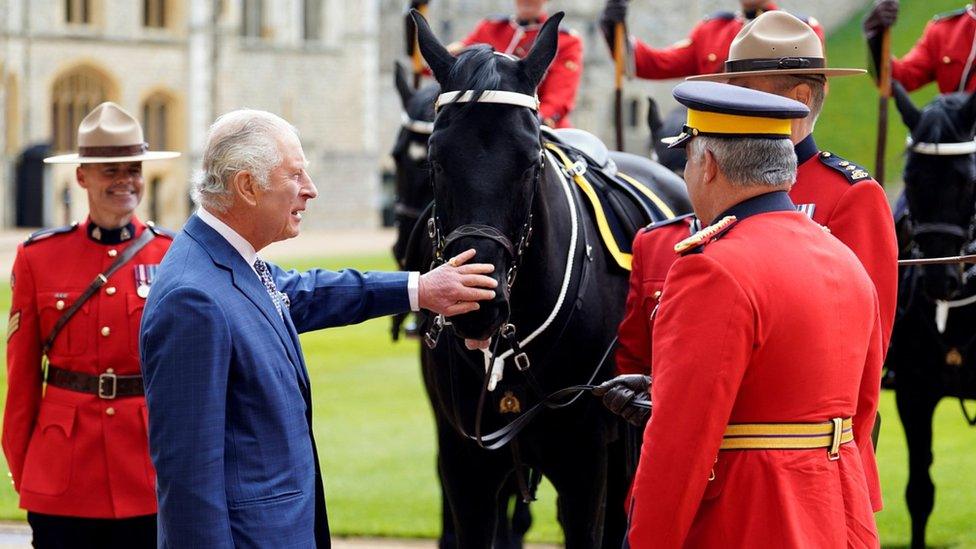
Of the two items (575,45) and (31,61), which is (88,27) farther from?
(575,45)

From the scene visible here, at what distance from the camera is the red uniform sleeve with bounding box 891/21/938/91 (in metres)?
7.57

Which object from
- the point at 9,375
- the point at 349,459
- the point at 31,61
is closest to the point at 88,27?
the point at 31,61

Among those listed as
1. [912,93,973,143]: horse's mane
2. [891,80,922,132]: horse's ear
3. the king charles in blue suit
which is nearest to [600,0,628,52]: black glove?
[891,80,922,132]: horse's ear

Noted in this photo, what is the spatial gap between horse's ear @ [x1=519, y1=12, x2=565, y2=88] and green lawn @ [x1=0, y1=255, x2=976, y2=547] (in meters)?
3.85

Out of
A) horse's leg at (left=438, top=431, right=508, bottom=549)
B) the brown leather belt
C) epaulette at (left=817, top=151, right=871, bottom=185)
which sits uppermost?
epaulette at (left=817, top=151, right=871, bottom=185)

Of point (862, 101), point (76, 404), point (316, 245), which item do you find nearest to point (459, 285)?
point (76, 404)

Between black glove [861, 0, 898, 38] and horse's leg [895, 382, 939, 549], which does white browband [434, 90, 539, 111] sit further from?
horse's leg [895, 382, 939, 549]

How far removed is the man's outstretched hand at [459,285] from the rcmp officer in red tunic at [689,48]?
4219 millimetres

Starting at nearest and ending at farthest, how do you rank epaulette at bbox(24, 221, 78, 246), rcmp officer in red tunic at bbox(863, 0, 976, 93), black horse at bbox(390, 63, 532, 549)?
epaulette at bbox(24, 221, 78, 246)
rcmp officer in red tunic at bbox(863, 0, 976, 93)
black horse at bbox(390, 63, 532, 549)

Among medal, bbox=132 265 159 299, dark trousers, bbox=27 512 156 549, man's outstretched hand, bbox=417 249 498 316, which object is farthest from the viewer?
medal, bbox=132 265 159 299

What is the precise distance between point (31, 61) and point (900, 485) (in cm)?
3684

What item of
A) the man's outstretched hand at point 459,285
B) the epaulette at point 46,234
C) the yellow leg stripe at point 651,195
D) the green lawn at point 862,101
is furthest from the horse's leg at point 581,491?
the green lawn at point 862,101

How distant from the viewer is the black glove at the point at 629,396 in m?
3.48

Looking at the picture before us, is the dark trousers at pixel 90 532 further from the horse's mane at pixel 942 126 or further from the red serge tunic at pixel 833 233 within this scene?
the horse's mane at pixel 942 126
